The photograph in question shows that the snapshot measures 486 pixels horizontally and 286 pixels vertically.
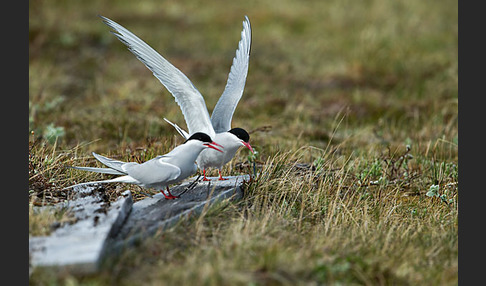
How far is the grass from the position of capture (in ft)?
11.6

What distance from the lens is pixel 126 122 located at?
7.62 m

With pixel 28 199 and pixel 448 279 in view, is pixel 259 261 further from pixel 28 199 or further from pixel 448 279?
pixel 28 199

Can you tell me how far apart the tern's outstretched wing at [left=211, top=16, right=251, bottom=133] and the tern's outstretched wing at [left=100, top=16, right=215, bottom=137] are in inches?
12.8

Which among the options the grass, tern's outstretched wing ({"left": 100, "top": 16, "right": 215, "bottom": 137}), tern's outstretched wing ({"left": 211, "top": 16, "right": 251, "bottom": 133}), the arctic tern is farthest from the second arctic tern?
the grass

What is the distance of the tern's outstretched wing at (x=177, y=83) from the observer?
Answer: 445 cm

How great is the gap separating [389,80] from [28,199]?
7.82 meters

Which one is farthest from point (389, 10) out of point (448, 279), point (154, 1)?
point (448, 279)

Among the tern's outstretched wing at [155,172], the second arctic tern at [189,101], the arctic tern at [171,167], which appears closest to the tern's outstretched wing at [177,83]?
the second arctic tern at [189,101]

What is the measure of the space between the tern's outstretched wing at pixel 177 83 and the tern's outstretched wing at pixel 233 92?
1.07 feet

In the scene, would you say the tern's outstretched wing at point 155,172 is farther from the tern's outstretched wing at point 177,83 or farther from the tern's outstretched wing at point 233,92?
the tern's outstretched wing at point 233,92

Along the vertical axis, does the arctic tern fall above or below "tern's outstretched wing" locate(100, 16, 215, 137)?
below

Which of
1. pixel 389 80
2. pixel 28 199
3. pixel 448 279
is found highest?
pixel 389 80

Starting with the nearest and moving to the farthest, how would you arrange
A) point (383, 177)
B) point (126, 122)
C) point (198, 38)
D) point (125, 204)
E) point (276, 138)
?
point (125, 204) → point (383, 177) → point (276, 138) → point (126, 122) → point (198, 38)

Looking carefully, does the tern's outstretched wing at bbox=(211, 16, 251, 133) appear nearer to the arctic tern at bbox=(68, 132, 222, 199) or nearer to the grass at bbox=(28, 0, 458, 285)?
the grass at bbox=(28, 0, 458, 285)
